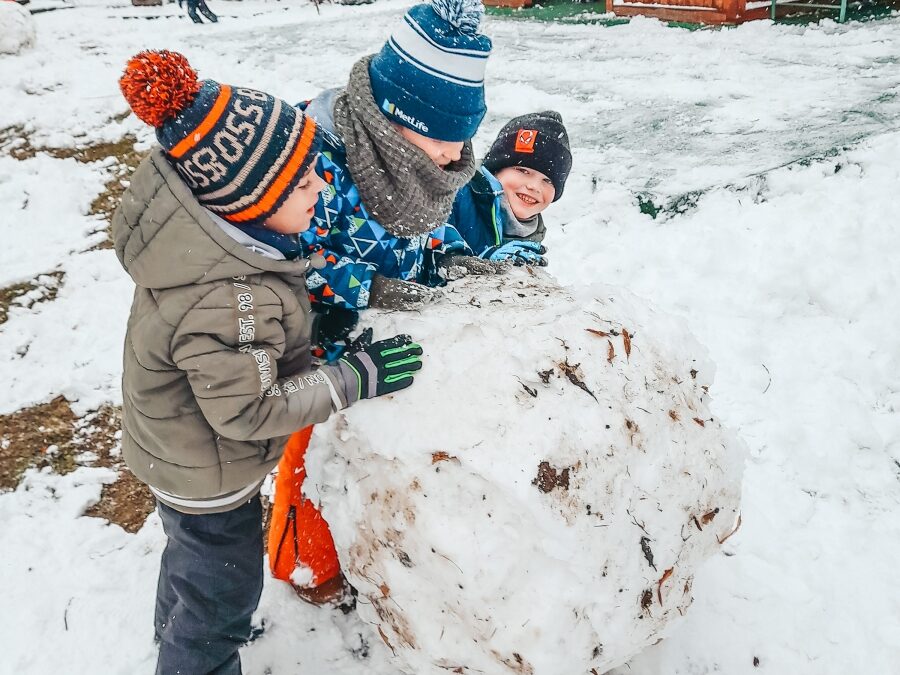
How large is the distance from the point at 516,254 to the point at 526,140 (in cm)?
78

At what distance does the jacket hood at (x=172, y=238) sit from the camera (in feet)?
4.71

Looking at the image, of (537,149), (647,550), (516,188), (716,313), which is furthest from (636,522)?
(716,313)

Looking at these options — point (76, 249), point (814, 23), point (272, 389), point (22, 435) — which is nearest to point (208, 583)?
point (272, 389)

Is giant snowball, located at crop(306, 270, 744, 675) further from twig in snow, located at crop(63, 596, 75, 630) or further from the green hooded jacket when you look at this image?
twig in snow, located at crop(63, 596, 75, 630)

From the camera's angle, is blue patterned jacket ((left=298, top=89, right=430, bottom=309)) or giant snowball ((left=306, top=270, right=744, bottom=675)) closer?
giant snowball ((left=306, top=270, right=744, bottom=675))

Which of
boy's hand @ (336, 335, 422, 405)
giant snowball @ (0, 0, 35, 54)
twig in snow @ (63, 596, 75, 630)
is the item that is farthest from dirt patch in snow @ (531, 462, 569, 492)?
giant snowball @ (0, 0, 35, 54)

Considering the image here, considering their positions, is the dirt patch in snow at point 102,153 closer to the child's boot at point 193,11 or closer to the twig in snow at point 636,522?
the twig in snow at point 636,522

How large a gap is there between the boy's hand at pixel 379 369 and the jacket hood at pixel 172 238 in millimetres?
368

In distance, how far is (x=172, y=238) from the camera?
144cm

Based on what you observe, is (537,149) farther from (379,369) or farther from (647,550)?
(647,550)

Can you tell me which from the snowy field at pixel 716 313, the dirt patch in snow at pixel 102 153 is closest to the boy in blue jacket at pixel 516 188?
the snowy field at pixel 716 313

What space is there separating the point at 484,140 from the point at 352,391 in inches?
167

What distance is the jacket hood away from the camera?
1.44 metres

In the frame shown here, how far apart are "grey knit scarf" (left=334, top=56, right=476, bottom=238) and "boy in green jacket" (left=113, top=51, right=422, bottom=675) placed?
0.83 ft
